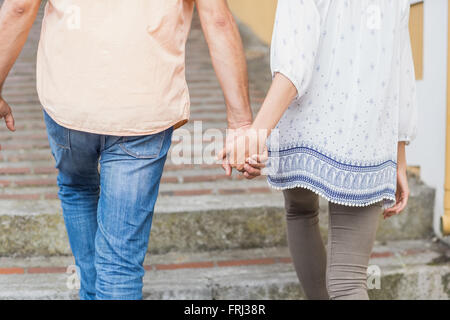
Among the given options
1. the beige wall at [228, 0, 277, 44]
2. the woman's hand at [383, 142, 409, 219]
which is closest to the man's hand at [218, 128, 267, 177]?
the woman's hand at [383, 142, 409, 219]

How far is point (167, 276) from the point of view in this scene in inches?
113

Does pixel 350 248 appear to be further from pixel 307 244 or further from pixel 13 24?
pixel 13 24

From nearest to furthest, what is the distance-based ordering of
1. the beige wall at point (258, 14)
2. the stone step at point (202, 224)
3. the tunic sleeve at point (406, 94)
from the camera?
the tunic sleeve at point (406, 94) → the stone step at point (202, 224) → the beige wall at point (258, 14)

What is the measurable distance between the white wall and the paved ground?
3.08 feet

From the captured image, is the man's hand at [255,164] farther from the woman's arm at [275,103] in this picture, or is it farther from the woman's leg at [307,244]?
the woman's leg at [307,244]

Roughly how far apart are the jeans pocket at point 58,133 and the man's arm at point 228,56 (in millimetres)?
504

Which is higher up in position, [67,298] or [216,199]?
[216,199]

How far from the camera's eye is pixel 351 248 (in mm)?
1896

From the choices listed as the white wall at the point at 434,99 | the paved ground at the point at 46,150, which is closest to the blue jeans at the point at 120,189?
the paved ground at the point at 46,150

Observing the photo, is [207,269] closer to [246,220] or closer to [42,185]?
[246,220]

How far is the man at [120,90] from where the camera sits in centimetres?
167

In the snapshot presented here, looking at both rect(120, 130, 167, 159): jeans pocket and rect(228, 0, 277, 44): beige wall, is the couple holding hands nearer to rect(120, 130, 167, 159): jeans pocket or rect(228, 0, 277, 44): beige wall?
rect(120, 130, 167, 159): jeans pocket

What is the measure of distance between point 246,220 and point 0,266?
49.1 inches

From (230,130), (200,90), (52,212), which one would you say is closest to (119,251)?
(230,130)
